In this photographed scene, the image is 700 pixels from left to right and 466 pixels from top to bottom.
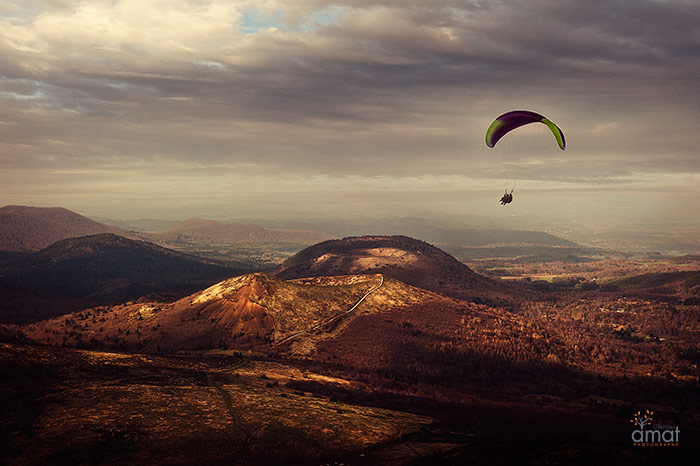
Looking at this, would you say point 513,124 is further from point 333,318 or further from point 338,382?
point 333,318

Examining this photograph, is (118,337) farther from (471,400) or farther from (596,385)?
(596,385)

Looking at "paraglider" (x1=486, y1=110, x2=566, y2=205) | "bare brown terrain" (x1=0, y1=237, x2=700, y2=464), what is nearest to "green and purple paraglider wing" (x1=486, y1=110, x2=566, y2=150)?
"paraglider" (x1=486, y1=110, x2=566, y2=205)

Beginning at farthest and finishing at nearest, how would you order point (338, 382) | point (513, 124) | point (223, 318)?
point (223, 318) → point (338, 382) → point (513, 124)

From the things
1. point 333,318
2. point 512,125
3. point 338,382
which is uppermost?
point 512,125

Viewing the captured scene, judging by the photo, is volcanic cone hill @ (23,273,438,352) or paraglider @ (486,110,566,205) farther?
volcanic cone hill @ (23,273,438,352)

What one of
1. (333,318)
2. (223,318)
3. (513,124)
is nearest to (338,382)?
A: (333,318)

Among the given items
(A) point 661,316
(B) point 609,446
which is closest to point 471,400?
(B) point 609,446

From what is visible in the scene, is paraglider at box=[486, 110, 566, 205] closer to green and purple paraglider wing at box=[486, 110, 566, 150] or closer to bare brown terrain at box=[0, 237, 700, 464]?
green and purple paraglider wing at box=[486, 110, 566, 150]

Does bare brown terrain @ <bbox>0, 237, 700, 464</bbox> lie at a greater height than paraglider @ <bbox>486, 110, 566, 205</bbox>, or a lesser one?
lesser
